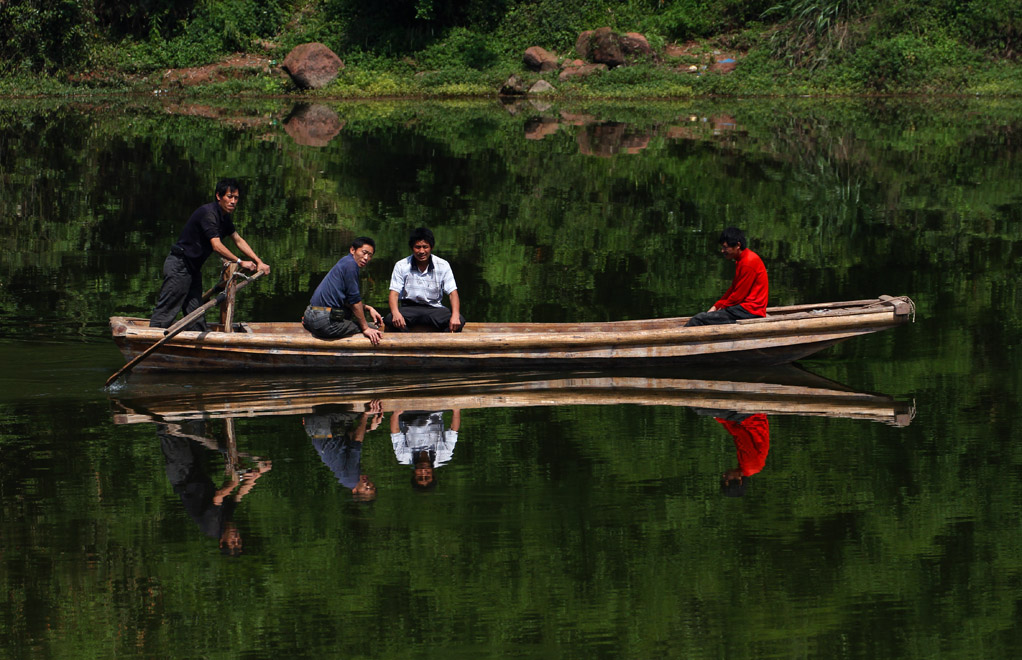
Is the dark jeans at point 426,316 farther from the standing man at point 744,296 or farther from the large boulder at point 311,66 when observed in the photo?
the large boulder at point 311,66

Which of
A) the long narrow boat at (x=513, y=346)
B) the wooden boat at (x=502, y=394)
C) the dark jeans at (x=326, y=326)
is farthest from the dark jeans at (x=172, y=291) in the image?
the dark jeans at (x=326, y=326)

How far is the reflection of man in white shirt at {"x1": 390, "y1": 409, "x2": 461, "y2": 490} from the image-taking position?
28.8 ft

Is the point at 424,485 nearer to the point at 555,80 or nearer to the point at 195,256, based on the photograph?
the point at 195,256

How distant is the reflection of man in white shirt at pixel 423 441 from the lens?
28.8 feet

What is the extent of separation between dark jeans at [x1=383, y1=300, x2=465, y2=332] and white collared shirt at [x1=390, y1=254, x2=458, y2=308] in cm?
10

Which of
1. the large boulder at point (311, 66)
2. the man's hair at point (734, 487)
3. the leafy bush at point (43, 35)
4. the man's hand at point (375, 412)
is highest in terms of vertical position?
the leafy bush at point (43, 35)

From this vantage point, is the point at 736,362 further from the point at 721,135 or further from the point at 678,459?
the point at 721,135

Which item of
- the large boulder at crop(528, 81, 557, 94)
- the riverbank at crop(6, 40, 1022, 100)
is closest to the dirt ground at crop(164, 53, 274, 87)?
the riverbank at crop(6, 40, 1022, 100)

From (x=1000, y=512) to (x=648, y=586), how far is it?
2.42 m

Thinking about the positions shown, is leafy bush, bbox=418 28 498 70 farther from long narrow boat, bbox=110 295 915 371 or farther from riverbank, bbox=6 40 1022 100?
long narrow boat, bbox=110 295 915 371

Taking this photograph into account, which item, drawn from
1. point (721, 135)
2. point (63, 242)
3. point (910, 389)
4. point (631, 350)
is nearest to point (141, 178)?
point (63, 242)

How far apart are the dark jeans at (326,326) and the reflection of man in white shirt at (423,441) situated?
3.95ft

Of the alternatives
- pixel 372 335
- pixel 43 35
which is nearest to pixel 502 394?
pixel 372 335

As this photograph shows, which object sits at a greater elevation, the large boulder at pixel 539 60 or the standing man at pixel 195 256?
the large boulder at pixel 539 60
